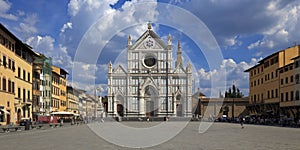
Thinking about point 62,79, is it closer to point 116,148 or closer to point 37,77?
point 37,77

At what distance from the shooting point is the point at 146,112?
8719 centimetres

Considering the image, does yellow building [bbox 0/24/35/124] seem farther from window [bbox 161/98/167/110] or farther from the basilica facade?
window [bbox 161/98/167/110]

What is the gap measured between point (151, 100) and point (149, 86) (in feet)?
11.6

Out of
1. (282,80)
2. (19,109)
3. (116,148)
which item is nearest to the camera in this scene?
(116,148)

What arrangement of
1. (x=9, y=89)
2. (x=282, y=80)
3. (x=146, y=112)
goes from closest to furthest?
(x=9, y=89), (x=282, y=80), (x=146, y=112)

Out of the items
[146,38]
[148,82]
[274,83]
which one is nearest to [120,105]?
[148,82]

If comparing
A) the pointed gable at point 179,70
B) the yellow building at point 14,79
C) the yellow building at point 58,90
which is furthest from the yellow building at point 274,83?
the yellow building at point 58,90

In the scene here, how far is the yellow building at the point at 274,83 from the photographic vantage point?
Result: 181 ft

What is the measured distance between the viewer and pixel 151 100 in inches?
3442

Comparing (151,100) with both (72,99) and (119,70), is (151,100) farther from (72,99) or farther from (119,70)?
(72,99)

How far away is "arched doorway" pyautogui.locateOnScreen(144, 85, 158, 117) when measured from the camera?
8685 centimetres

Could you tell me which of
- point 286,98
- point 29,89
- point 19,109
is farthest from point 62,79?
point 286,98

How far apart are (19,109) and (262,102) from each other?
43.5 metres

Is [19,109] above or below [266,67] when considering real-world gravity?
below
